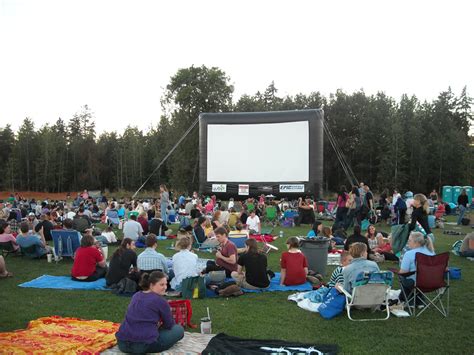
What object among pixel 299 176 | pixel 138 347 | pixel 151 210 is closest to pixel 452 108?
pixel 299 176

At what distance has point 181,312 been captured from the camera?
15.7ft

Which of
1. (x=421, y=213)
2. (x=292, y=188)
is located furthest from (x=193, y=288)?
(x=292, y=188)

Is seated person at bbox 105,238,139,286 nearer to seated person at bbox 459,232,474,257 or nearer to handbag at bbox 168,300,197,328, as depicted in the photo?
handbag at bbox 168,300,197,328

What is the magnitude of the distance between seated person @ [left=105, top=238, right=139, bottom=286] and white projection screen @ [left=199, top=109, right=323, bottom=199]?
14.0m

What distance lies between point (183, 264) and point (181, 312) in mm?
1431

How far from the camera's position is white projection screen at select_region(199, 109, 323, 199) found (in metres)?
19.9

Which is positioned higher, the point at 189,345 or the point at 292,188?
the point at 292,188

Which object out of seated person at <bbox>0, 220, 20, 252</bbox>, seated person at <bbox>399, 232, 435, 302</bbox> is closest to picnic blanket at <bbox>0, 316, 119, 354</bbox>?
seated person at <bbox>399, 232, 435, 302</bbox>

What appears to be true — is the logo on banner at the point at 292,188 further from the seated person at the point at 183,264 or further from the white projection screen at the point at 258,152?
the seated person at the point at 183,264

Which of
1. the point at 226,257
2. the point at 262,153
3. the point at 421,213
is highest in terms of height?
the point at 262,153

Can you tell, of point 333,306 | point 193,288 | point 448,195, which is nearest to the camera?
point 333,306

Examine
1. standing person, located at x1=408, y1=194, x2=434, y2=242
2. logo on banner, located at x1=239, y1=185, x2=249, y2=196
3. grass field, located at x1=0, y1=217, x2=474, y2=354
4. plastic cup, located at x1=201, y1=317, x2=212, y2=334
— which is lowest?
grass field, located at x1=0, y1=217, x2=474, y2=354

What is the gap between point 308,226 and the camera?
577 inches

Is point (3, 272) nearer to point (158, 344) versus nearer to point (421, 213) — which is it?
point (158, 344)
